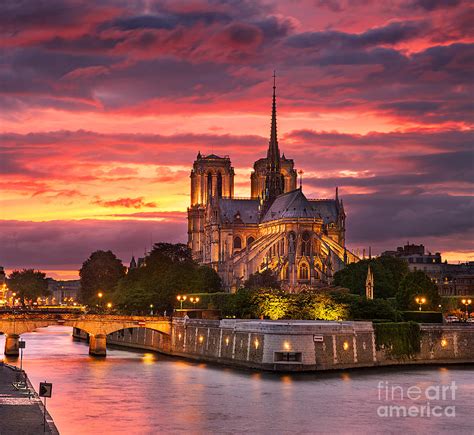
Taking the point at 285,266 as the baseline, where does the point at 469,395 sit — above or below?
below

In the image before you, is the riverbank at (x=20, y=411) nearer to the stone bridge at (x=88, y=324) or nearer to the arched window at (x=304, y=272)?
the stone bridge at (x=88, y=324)

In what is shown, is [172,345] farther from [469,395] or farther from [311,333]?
[469,395]

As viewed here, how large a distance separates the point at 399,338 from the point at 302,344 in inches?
463

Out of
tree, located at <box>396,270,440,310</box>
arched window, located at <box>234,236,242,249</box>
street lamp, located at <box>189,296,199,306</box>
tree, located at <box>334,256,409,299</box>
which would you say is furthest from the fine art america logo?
arched window, located at <box>234,236,242,249</box>

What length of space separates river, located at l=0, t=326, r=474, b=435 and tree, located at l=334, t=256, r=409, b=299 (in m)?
40.7

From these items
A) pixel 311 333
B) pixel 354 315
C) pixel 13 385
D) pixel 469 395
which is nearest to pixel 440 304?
pixel 354 315

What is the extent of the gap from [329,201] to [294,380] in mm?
119612

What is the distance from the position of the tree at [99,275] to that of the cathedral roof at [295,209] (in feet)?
88.6

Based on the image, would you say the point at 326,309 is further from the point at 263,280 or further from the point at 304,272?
the point at 304,272

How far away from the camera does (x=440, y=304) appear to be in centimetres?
11612

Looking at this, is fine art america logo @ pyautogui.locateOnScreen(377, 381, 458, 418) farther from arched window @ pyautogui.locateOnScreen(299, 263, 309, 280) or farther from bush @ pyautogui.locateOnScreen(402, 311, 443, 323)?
arched window @ pyautogui.locateOnScreen(299, 263, 309, 280)

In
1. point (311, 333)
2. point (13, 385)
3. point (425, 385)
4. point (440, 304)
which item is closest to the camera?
point (13, 385)

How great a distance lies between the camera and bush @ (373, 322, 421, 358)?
81500 mm

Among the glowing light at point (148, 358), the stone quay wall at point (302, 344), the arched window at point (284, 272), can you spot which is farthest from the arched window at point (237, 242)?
the stone quay wall at point (302, 344)
